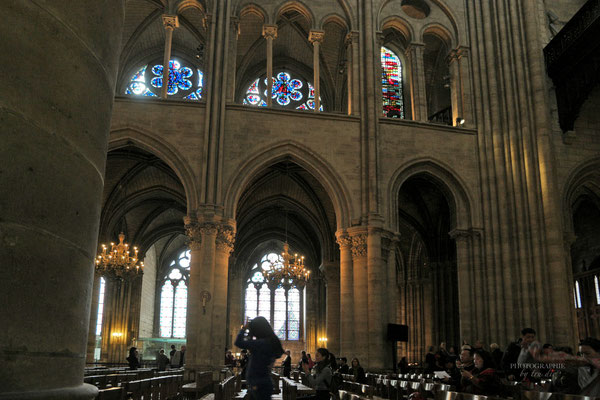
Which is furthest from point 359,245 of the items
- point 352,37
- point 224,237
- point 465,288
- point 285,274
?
point 352,37

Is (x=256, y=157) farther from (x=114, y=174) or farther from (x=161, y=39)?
(x=161, y=39)

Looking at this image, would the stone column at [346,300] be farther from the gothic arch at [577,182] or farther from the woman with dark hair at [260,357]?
the woman with dark hair at [260,357]

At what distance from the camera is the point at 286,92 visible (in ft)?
83.6

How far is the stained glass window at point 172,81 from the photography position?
2462cm

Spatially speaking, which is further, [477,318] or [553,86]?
[553,86]

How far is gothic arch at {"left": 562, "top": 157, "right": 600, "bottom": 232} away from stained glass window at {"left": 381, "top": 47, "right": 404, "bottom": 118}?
6.86m

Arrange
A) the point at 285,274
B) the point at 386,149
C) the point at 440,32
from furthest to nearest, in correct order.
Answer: the point at 285,274, the point at 440,32, the point at 386,149

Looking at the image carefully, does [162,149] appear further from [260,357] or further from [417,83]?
[260,357]

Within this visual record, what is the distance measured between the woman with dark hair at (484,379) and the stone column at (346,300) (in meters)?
10.9

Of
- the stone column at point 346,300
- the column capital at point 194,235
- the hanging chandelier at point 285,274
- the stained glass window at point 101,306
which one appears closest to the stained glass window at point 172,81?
the hanging chandelier at point 285,274

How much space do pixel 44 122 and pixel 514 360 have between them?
8698 mm

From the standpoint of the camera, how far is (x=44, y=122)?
7.38 feet

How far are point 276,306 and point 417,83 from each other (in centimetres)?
1903

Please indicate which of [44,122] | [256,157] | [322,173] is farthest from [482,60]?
[44,122]
